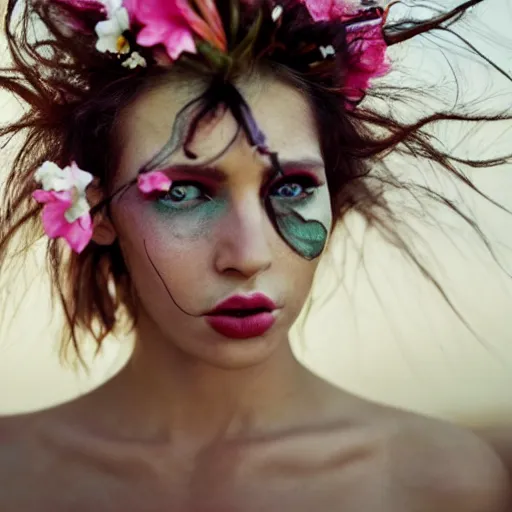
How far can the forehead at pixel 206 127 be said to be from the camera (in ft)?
3.29

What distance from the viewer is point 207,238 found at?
1015 mm

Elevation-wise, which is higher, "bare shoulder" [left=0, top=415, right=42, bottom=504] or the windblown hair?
the windblown hair

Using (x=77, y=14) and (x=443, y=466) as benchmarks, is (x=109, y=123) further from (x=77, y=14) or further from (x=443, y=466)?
(x=443, y=466)

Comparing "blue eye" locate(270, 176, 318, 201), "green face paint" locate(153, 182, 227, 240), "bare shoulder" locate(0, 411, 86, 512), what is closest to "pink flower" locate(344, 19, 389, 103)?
"blue eye" locate(270, 176, 318, 201)

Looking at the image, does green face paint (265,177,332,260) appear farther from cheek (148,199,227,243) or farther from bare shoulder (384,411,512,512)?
bare shoulder (384,411,512,512)

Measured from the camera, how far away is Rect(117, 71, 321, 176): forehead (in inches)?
39.4

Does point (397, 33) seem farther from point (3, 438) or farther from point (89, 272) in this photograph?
point (3, 438)

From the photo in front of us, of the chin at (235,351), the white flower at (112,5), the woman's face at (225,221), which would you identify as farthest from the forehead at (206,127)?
the chin at (235,351)

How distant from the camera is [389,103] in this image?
1163 millimetres

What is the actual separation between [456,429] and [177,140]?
1.77 ft

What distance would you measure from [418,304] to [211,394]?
1.03 ft

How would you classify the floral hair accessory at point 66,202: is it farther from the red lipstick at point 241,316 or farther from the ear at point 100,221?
the red lipstick at point 241,316

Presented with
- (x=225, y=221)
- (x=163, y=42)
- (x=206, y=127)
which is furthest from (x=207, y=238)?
(x=163, y=42)

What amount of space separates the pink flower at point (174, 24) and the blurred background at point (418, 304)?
252 mm
